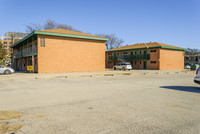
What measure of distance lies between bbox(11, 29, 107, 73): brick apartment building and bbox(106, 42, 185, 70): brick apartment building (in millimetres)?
16511

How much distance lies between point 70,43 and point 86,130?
26.1m

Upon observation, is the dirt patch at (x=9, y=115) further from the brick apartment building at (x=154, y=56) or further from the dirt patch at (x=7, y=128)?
the brick apartment building at (x=154, y=56)

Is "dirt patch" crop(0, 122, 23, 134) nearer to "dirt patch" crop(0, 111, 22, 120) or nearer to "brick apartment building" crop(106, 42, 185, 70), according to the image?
"dirt patch" crop(0, 111, 22, 120)

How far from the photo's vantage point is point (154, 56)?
43.1 meters

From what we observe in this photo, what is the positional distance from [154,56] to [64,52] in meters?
24.3

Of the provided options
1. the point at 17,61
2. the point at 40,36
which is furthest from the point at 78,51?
the point at 17,61

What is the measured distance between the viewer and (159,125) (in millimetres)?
4016

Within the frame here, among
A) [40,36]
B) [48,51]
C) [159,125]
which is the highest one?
[40,36]

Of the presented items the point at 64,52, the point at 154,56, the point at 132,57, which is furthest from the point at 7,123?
the point at 132,57

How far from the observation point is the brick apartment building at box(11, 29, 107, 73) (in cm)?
2600

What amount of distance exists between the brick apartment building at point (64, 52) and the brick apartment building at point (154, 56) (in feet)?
54.2

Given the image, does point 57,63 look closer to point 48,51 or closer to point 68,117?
point 48,51

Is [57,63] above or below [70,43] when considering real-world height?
below

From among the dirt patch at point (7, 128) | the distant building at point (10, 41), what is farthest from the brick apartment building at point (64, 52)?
the distant building at point (10, 41)
